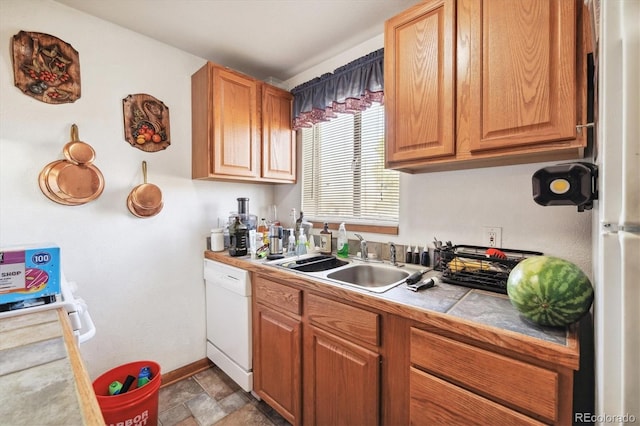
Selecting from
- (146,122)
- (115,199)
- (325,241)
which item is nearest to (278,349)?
(325,241)

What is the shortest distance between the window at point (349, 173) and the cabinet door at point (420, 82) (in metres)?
0.46

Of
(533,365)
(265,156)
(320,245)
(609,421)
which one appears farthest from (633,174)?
(265,156)

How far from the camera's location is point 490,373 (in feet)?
2.76

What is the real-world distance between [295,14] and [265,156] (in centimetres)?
97

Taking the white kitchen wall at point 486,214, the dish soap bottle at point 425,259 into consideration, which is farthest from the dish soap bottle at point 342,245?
the dish soap bottle at point 425,259

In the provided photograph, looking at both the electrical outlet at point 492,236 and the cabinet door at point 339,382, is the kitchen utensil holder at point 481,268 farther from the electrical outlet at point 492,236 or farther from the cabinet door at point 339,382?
the cabinet door at point 339,382

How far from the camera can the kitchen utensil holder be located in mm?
1175

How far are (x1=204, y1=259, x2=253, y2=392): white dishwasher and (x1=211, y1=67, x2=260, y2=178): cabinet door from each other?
29.3 inches

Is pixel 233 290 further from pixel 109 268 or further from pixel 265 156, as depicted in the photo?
→ pixel 265 156

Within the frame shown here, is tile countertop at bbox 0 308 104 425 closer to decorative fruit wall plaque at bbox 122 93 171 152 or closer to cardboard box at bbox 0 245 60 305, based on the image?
cardboard box at bbox 0 245 60 305

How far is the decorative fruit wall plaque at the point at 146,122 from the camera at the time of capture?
5.91 feet

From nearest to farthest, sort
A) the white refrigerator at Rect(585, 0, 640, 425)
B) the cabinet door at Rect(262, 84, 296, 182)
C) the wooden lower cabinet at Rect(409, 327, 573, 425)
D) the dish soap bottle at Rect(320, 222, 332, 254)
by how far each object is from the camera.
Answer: the white refrigerator at Rect(585, 0, 640, 425) < the wooden lower cabinet at Rect(409, 327, 573, 425) < the dish soap bottle at Rect(320, 222, 332, 254) < the cabinet door at Rect(262, 84, 296, 182)

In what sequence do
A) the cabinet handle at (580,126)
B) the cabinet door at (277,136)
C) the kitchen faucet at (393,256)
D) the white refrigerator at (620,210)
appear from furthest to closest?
the cabinet door at (277,136) → the kitchen faucet at (393,256) → the cabinet handle at (580,126) → the white refrigerator at (620,210)

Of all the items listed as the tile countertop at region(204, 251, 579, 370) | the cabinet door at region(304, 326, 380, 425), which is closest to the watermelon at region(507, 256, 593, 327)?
the tile countertop at region(204, 251, 579, 370)
